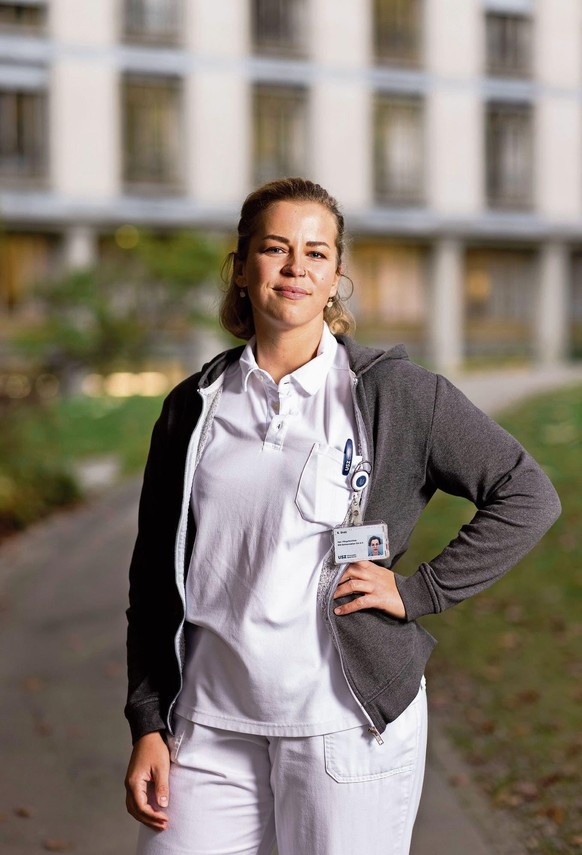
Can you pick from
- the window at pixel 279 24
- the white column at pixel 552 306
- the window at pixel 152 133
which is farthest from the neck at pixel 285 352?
the white column at pixel 552 306

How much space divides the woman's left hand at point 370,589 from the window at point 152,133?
24747 millimetres

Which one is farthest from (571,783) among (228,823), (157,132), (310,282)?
(157,132)

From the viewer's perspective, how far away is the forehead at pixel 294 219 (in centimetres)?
196

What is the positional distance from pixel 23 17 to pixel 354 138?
8.01 meters

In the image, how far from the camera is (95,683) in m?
5.81

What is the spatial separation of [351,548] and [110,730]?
3579mm

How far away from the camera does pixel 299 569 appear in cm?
187

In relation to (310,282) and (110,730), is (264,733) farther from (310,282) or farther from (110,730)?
(110,730)

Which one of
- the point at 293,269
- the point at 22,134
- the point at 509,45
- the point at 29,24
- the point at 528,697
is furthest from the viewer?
the point at 509,45

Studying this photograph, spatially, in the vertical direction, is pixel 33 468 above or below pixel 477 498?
below

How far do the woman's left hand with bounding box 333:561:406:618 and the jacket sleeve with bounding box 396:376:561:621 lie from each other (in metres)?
0.02

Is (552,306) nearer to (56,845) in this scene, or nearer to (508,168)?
(508,168)

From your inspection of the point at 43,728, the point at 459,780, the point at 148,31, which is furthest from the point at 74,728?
the point at 148,31

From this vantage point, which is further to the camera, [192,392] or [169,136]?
[169,136]
